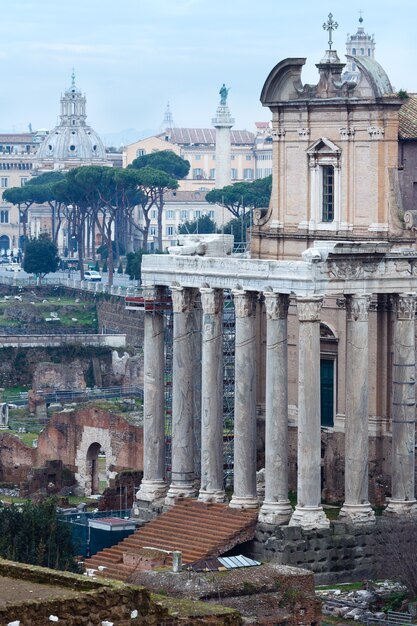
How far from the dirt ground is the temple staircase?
15848 mm

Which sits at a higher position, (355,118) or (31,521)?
(355,118)

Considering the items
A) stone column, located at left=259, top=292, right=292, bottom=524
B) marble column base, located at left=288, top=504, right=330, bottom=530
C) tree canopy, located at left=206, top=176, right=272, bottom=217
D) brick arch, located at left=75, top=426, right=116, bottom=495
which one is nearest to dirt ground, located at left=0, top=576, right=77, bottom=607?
marble column base, located at left=288, top=504, right=330, bottom=530

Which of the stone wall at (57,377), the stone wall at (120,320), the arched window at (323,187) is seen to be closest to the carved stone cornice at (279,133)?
the arched window at (323,187)

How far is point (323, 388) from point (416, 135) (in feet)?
16.6

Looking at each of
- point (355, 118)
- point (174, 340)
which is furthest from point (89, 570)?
point (355, 118)

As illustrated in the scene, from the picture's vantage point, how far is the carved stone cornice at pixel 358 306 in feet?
148

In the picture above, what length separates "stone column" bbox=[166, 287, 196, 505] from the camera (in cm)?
4853

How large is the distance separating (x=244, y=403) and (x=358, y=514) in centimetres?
303

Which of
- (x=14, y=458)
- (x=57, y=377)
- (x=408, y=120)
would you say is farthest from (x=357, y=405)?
(x=57, y=377)

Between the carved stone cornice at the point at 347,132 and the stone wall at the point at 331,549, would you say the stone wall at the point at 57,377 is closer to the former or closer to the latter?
the carved stone cornice at the point at 347,132

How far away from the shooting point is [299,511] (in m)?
45.0

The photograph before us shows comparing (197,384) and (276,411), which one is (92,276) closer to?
(197,384)

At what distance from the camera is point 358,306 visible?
4522cm

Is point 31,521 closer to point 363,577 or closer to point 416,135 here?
point 363,577
